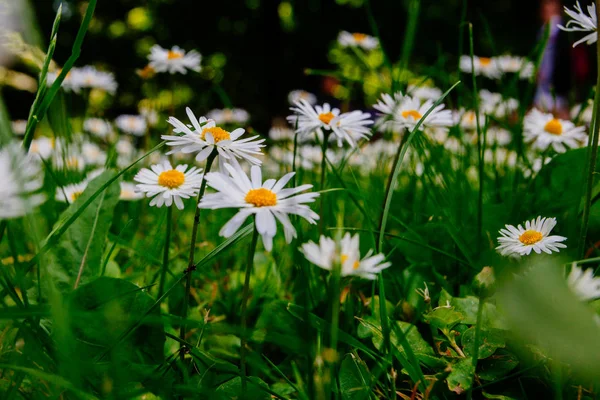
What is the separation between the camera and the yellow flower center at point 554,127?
43.9 inches

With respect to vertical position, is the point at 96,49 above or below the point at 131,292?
above

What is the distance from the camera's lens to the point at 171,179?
674mm

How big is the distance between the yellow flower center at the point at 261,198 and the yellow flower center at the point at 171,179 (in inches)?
7.2

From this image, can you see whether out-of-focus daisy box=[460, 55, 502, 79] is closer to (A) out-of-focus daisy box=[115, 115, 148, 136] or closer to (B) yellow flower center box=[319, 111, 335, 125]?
(B) yellow flower center box=[319, 111, 335, 125]

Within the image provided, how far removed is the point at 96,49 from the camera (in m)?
6.02

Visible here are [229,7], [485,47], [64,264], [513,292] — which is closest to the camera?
[513,292]

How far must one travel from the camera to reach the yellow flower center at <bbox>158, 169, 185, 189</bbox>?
0.67 metres

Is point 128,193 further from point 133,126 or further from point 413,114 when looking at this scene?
point 133,126

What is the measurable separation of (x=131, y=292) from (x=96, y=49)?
20.2 feet

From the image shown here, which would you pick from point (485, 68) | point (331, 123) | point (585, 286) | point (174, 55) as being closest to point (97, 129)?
point (174, 55)

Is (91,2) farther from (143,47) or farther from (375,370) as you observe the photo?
(143,47)

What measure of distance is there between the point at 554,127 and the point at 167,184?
875 millimetres

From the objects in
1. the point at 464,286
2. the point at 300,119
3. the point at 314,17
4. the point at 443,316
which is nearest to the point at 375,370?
the point at 443,316

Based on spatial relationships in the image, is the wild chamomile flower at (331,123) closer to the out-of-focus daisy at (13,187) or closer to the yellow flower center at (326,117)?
the yellow flower center at (326,117)
